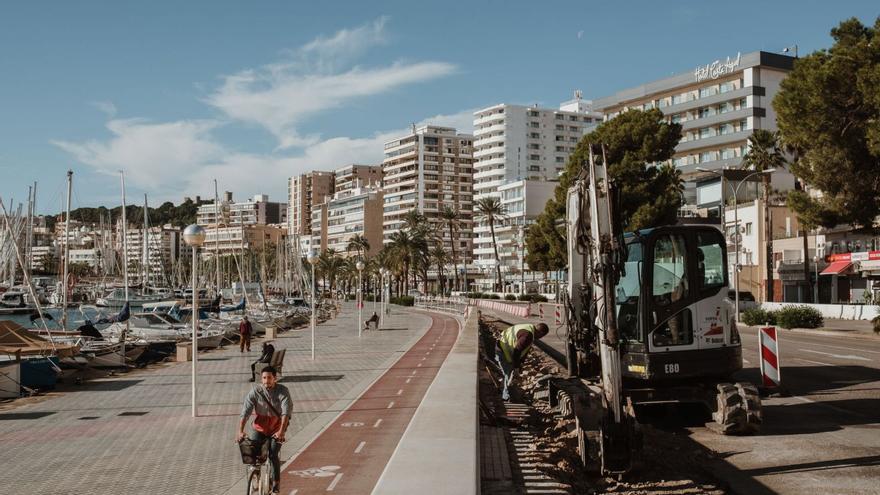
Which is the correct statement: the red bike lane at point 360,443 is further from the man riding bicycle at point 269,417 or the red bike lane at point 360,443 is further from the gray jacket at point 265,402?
the gray jacket at point 265,402

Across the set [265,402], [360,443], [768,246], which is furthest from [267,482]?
[768,246]

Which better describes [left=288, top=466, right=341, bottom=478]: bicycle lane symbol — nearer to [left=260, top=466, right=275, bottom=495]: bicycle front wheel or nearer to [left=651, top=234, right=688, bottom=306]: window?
[left=260, top=466, right=275, bottom=495]: bicycle front wheel

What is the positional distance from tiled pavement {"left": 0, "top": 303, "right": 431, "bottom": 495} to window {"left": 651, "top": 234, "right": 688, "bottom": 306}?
6.12 meters

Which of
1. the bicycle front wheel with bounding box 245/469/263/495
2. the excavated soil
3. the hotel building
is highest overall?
the hotel building

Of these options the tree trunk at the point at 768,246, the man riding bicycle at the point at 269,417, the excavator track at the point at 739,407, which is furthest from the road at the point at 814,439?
the tree trunk at the point at 768,246

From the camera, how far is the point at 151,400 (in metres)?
18.2

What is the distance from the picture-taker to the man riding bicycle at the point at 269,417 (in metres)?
8.28

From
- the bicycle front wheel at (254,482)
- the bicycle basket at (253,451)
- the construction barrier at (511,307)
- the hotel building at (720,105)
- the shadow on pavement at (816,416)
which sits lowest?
the construction barrier at (511,307)

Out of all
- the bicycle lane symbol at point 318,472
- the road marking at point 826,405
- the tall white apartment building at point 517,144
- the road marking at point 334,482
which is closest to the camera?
the road marking at point 334,482

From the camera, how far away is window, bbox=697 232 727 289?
12.5 m

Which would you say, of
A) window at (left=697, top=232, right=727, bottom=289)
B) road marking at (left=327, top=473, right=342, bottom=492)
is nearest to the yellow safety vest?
window at (left=697, top=232, right=727, bottom=289)

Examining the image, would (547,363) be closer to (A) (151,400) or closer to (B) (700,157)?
(A) (151,400)

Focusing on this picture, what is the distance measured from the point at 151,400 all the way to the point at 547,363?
11.3 metres

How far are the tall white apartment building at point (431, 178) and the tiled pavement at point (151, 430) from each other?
145183mm
